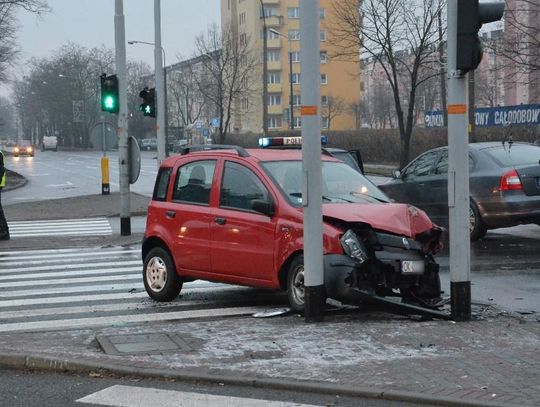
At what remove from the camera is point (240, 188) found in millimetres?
9312

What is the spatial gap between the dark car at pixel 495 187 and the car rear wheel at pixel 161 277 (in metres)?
6.09

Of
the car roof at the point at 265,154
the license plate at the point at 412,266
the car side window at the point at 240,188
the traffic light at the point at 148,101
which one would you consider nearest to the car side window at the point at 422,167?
the car roof at the point at 265,154

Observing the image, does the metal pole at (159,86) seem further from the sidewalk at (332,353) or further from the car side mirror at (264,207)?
the sidewalk at (332,353)

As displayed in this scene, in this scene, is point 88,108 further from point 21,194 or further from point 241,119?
point 21,194

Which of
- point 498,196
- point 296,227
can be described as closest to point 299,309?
point 296,227

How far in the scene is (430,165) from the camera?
15.5 meters

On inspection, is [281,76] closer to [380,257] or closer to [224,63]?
[224,63]

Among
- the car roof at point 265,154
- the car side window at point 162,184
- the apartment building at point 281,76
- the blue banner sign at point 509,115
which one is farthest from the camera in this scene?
the apartment building at point 281,76

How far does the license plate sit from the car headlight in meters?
0.39

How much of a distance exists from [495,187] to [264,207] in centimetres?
632

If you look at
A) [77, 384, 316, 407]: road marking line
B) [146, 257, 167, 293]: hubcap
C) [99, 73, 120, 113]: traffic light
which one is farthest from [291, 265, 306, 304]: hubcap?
[99, 73, 120, 113]: traffic light

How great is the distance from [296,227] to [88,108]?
106m

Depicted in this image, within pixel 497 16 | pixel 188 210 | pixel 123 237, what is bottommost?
pixel 123 237

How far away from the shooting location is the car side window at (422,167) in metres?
15.5
